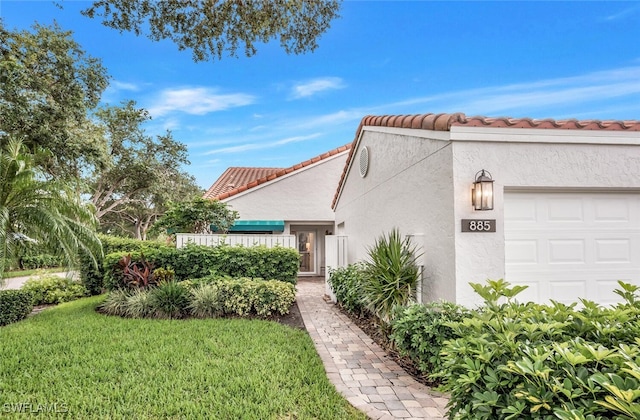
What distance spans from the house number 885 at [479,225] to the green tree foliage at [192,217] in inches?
528

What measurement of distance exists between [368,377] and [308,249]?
17208 millimetres

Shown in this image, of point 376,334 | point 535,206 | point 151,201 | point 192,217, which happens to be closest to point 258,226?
point 192,217

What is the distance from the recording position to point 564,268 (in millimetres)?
6789

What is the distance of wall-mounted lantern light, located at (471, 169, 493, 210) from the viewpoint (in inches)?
245

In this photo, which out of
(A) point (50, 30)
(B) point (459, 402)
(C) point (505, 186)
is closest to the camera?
(B) point (459, 402)

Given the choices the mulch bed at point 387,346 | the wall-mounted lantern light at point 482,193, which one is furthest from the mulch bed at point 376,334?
the wall-mounted lantern light at point 482,193

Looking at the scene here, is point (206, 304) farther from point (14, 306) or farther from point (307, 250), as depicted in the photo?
point (307, 250)

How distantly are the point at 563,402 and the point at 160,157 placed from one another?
34.4 m

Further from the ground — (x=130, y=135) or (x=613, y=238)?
(x=130, y=135)

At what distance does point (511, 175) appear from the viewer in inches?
257

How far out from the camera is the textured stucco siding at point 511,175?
639cm

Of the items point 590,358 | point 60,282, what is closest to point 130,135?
point 60,282

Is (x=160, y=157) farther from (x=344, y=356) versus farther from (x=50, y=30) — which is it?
(x=344, y=356)

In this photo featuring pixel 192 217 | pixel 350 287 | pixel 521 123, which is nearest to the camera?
pixel 521 123
